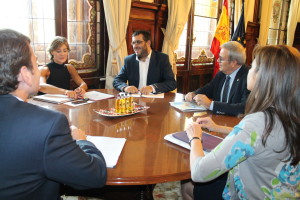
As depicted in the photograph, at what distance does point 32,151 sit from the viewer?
85 centimetres

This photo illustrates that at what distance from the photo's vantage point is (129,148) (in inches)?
53.9

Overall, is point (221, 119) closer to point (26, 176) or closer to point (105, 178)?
point (105, 178)

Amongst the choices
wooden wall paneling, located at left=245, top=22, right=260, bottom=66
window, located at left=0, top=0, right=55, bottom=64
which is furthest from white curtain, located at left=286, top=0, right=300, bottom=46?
window, located at left=0, top=0, right=55, bottom=64

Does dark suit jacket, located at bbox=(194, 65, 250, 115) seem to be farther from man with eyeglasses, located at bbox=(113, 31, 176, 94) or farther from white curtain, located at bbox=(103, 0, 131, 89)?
white curtain, located at bbox=(103, 0, 131, 89)

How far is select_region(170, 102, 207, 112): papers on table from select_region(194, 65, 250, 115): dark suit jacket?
0.14 metres

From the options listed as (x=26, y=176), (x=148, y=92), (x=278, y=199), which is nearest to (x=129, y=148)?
(x=26, y=176)

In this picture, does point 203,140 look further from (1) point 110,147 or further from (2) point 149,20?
(2) point 149,20

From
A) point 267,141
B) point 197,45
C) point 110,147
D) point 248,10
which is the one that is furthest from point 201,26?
point 267,141

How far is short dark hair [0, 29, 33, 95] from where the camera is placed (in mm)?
869

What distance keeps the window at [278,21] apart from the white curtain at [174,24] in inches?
152

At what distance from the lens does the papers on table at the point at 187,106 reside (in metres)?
2.13

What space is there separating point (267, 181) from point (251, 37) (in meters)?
6.08

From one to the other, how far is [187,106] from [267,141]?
3.87 feet

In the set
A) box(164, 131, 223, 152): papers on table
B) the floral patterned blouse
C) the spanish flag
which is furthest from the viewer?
the spanish flag
